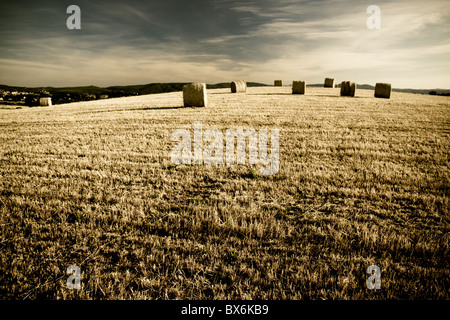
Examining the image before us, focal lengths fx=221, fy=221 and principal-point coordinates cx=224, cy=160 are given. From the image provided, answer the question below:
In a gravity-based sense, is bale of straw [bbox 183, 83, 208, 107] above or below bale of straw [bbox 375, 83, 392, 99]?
below

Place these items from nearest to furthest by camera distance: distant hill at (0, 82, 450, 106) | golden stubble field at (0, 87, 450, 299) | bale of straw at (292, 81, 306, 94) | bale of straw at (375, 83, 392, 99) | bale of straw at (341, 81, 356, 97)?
golden stubble field at (0, 87, 450, 299) < bale of straw at (375, 83, 392, 99) < bale of straw at (341, 81, 356, 97) < bale of straw at (292, 81, 306, 94) < distant hill at (0, 82, 450, 106)

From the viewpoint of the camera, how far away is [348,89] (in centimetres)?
2641

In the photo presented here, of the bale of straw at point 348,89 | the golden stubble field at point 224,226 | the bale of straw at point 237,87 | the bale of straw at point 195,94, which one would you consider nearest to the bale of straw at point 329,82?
the bale of straw at point 348,89

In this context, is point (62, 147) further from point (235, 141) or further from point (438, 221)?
point (438, 221)

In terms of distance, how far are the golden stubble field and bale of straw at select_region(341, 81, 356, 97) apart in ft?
71.9

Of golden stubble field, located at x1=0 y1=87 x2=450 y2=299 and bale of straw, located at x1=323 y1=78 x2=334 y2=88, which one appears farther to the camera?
bale of straw, located at x1=323 y1=78 x2=334 y2=88

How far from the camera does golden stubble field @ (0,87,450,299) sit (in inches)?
99.7

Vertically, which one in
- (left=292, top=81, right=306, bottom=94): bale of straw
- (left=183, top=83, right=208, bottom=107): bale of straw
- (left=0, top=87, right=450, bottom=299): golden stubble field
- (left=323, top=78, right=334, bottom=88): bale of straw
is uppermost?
(left=323, top=78, right=334, bottom=88): bale of straw

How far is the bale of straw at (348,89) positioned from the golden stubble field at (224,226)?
2192 cm

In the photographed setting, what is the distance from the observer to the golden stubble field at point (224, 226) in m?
2.53

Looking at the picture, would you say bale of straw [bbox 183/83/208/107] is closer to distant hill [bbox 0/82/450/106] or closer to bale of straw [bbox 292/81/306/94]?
bale of straw [bbox 292/81/306/94]

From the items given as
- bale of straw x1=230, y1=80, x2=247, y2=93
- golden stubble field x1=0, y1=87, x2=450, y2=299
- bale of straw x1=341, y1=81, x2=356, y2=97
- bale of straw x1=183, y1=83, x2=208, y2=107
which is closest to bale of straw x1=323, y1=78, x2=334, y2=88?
bale of straw x1=341, y1=81, x2=356, y2=97

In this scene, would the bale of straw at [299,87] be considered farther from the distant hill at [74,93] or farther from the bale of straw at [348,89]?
the distant hill at [74,93]
